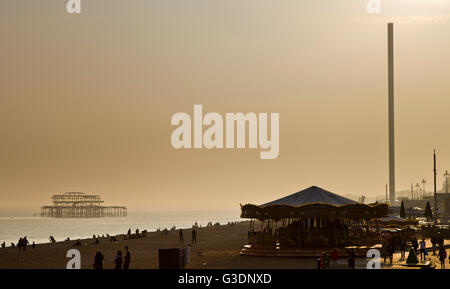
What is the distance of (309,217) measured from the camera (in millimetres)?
39125

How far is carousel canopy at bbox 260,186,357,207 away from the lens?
39.2 metres

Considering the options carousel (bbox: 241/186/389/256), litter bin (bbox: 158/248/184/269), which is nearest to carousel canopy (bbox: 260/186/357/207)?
carousel (bbox: 241/186/389/256)

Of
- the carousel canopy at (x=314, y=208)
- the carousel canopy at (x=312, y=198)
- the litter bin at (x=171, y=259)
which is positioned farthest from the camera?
the carousel canopy at (x=312, y=198)

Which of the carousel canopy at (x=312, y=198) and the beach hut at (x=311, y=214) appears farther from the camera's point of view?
the carousel canopy at (x=312, y=198)

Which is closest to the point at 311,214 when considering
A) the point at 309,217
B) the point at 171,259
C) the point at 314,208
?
the point at 314,208

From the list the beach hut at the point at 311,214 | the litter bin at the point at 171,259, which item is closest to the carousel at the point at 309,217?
the beach hut at the point at 311,214

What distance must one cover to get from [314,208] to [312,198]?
119 centimetres

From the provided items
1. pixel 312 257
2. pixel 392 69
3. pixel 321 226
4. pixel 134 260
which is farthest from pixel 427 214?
pixel 392 69

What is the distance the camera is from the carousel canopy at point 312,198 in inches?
1544

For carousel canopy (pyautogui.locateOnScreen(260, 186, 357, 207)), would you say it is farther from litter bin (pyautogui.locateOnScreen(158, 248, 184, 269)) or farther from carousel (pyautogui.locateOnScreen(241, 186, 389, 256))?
litter bin (pyautogui.locateOnScreen(158, 248, 184, 269))

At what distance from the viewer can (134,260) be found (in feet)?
129

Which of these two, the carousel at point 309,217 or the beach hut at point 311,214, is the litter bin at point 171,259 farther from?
the beach hut at point 311,214

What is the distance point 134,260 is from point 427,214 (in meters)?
35.4
